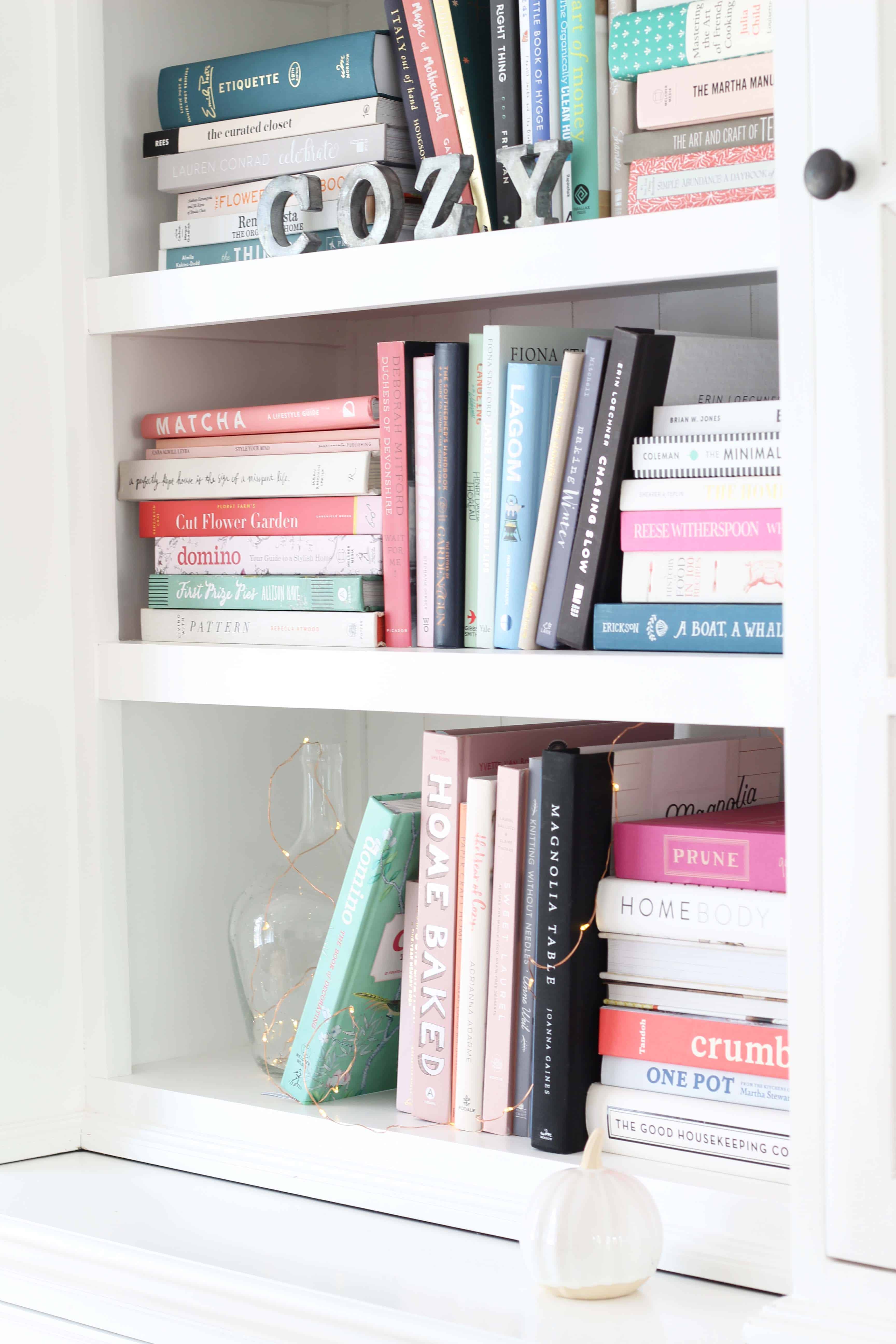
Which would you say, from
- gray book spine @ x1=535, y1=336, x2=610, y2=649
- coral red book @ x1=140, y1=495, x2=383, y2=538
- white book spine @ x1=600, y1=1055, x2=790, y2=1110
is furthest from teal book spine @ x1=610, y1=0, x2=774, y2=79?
white book spine @ x1=600, y1=1055, x2=790, y2=1110

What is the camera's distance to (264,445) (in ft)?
4.85

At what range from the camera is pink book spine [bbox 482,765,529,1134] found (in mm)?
1281

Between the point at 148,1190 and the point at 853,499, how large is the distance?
2.89ft

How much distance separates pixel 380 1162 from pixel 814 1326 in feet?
1.48

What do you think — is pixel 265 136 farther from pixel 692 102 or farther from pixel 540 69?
pixel 692 102

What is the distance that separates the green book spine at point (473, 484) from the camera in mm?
1332

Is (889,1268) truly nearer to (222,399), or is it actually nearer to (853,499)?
(853,499)

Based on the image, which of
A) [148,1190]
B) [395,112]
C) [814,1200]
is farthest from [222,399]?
[814,1200]

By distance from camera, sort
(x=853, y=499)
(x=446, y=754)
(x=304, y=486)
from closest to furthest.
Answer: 1. (x=853, y=499)
2. (x=446, y=754)
3. (x=304, y=486)

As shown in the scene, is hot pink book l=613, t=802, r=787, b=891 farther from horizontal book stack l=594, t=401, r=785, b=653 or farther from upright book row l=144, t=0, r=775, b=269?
upright book row l=144, t=0, r=775, b=269

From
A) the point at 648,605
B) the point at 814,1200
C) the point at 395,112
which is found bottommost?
the point at 814,1200

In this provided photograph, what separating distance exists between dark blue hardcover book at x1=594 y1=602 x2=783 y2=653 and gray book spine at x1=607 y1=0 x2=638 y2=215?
0.32m

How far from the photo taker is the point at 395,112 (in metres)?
1.40

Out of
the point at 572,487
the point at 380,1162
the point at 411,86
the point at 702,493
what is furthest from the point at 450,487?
the point at 380,1162
